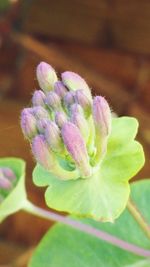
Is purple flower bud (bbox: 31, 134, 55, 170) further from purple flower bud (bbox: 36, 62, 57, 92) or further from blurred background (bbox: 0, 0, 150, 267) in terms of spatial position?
blurred background (bbox: 0, 0, 150, 267)

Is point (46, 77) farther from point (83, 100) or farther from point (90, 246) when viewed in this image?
point (90, 246)

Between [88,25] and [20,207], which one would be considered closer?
[20,207]

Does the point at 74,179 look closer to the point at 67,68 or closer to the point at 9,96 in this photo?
the point at 67,68

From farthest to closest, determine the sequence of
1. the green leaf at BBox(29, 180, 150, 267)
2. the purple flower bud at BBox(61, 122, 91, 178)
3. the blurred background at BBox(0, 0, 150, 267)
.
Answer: the blurred background at BBox(0, 0, 150, 267), the green leaf at BBox(29, 180, 150, 267), the purple flower bud at BBox(61, 122, 91, 178)

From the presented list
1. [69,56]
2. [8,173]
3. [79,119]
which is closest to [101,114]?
[79,119]

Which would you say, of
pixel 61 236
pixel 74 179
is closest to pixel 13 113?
pixel 61 236

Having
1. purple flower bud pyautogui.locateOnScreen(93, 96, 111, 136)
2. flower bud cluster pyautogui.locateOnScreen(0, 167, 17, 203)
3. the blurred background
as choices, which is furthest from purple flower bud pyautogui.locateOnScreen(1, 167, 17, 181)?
the blurred background
